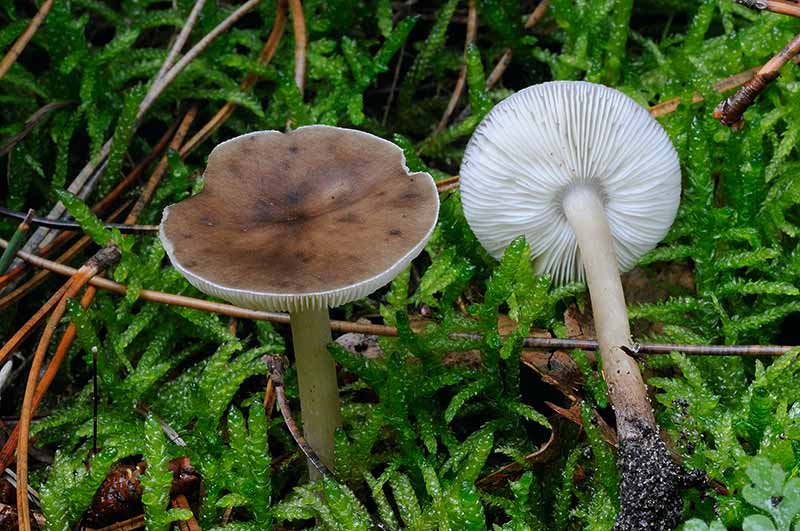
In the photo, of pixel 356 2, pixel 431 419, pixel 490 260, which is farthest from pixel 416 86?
pixel 431 419

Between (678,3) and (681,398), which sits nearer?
(681,398)

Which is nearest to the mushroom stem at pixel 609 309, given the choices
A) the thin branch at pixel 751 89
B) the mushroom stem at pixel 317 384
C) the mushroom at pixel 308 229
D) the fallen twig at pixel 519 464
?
the fallen twig at pixel 519 464

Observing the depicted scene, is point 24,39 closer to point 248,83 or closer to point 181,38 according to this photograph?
point 181,38

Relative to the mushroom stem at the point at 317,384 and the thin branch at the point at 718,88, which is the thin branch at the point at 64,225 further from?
the thin branch at the point at 718,88

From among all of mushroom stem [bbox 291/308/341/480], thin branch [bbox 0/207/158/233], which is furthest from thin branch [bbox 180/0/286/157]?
mushroom stem [bbox 291/308/341/480]

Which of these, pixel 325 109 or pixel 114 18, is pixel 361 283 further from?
pixel 114 18

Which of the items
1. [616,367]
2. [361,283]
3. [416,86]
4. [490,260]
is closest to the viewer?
[361,283]
